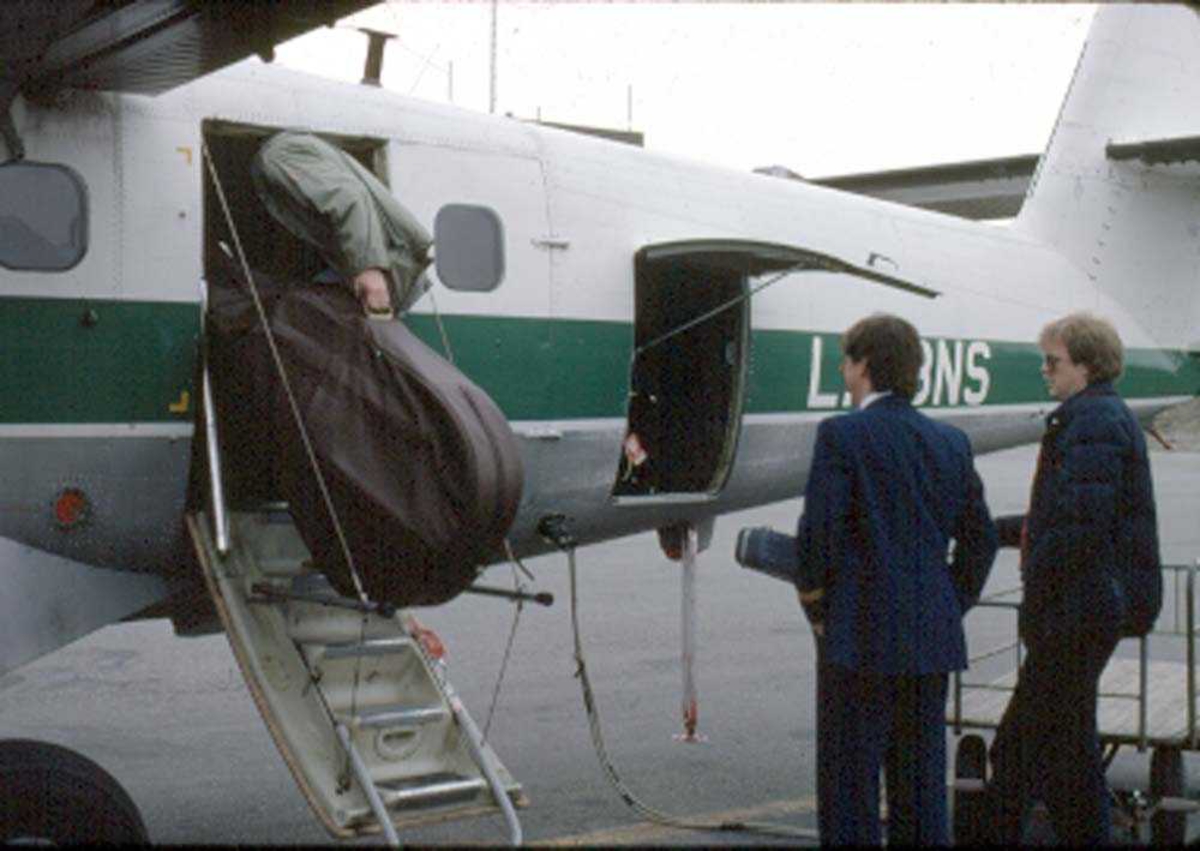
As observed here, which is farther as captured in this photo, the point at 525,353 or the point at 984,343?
the point at 984,343

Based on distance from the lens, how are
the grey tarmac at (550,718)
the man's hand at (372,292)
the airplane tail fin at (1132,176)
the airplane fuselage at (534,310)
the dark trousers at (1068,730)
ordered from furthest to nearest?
the airplane tail fin at (1132,176)
the grey tarmac at (550,718)
the airplane fuselage at (534,310)
the man's hand at (372,292)
the dark trousers at (1068,730)

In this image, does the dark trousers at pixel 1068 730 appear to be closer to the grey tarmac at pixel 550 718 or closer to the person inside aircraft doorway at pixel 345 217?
the grey tarmac at pixel 550 718

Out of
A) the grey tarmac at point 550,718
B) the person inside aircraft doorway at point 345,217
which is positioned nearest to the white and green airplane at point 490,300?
the person inside aircraft doorway at point 345,217

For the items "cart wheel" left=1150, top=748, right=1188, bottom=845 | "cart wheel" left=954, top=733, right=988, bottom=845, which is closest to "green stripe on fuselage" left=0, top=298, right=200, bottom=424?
"cart wheel" left=954, top=733, right=988, bottom=845

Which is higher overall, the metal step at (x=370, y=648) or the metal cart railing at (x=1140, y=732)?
the metal step at (x=370, y=648)

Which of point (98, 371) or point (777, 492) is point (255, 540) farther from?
point (777, 492)

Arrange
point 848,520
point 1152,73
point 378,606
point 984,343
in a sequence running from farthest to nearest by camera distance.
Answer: point 1152,73, point 984,343, point 378,606, point 848,520

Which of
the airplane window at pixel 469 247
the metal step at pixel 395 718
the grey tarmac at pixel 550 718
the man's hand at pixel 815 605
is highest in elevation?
the airplane window at pixel 469 247

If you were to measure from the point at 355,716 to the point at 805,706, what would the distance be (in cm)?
476

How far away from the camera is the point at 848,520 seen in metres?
4.90

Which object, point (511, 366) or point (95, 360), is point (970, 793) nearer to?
point (511, 366)

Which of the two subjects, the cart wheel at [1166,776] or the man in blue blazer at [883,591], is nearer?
the man in blue blazer at [883,591]

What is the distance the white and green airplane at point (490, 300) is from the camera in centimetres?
577

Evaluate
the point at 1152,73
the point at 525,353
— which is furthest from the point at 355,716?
the point at 1152,73
